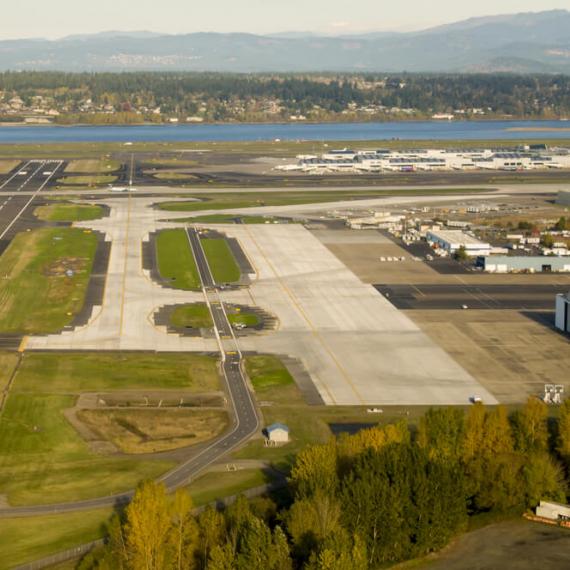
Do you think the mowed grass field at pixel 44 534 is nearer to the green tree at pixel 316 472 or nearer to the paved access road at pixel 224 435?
the paved access road at pixel 224 435

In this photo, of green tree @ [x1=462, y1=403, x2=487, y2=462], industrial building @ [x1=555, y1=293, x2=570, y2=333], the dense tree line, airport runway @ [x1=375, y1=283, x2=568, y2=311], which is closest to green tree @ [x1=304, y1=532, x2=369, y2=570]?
the dense tree line

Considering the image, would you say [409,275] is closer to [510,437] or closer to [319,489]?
[510,437]

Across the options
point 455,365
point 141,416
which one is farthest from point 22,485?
point 455,365

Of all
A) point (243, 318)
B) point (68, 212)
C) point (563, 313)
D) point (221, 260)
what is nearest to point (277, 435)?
point (243, 318)

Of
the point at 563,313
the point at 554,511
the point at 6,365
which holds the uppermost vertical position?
the point at 563,313

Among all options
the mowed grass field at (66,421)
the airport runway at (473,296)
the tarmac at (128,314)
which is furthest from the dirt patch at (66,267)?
the mowed grass field at (66,421)

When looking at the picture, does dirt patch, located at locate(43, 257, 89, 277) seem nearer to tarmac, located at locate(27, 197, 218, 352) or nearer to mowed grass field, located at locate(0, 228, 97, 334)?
mowed grass field, located at locate(0, 228, 97, 334)

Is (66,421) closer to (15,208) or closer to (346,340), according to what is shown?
(346,340)
